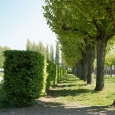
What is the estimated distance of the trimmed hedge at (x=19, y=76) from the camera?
12.4 m

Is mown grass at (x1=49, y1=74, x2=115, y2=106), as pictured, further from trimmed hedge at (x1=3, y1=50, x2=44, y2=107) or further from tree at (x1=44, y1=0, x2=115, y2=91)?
trimmed hedge at (x1=3, y1=50, x2=44, y2=107)

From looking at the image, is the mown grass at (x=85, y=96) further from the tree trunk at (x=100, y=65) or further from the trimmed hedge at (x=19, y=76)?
the trimmed hedge at (x=19, y=76)

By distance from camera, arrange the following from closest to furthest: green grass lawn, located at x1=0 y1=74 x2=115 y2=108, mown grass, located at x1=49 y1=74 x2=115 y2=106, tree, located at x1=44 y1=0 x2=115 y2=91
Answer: green grass lawn, located at x1=0 y1=74 x2=115 y2=108 → mown grass, located at x1=49 y1=74 x2=115 y2=106 → tree, located at x1=44 y1=0 x2=115 y2=91

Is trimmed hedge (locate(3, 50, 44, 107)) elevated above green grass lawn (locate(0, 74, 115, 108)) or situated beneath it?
elevated above

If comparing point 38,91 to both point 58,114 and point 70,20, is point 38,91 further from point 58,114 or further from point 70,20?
point 70,20

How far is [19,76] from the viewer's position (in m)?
12.4

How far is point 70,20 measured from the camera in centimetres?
2233

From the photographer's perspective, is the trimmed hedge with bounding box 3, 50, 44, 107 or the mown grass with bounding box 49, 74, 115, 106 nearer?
the trimmed hedge with bounding box 3, 50, 44, 107

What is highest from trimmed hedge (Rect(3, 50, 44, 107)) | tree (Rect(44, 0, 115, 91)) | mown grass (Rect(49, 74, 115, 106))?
tree (Rect(44, 0, 115, 91))

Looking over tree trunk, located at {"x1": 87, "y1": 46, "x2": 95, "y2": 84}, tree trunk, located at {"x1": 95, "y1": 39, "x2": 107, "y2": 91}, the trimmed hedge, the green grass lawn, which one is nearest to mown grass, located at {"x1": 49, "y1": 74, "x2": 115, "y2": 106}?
the green grass lawn

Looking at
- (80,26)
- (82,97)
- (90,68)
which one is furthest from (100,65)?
(90,68)

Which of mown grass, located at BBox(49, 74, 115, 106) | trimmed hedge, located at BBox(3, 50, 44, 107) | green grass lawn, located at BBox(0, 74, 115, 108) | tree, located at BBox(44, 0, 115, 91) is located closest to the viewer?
trimmed hedge, located at BBox(3, 50, 44, 107)

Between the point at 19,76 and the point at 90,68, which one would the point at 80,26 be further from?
the point at 19,76

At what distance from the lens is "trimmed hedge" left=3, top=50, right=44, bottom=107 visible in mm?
12406
